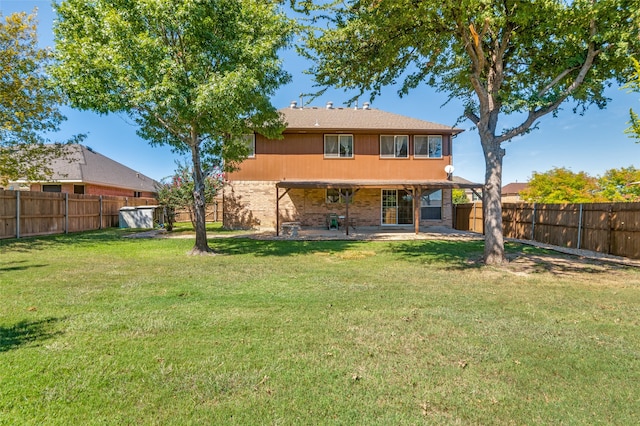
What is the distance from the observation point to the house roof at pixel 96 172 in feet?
72.1

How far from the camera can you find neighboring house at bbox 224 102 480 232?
58.3ft

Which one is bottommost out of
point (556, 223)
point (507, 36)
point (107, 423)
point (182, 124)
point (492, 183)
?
point (107, 423)

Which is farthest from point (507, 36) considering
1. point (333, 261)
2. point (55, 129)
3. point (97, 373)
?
point (55, 129)

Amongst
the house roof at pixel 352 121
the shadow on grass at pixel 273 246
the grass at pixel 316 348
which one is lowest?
the grass at pixel 316 348

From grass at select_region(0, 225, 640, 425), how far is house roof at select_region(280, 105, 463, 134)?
11.8 meters

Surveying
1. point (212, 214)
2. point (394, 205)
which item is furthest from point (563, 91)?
point (212, 214)

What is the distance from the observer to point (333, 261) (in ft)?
29.1

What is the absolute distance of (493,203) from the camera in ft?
29.2

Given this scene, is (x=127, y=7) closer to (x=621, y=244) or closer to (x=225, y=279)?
(x=225, y=279)

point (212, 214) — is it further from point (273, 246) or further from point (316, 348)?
point (316, 348)

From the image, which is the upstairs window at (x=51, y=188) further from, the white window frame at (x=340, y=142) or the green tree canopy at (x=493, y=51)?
the green tree canopy at (x=493, y=51)

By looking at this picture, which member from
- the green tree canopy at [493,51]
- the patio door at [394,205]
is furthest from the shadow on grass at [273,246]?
the patio door at [394,205]

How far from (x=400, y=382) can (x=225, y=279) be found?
4.63m

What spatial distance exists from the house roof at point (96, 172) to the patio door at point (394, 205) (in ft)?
44.4
